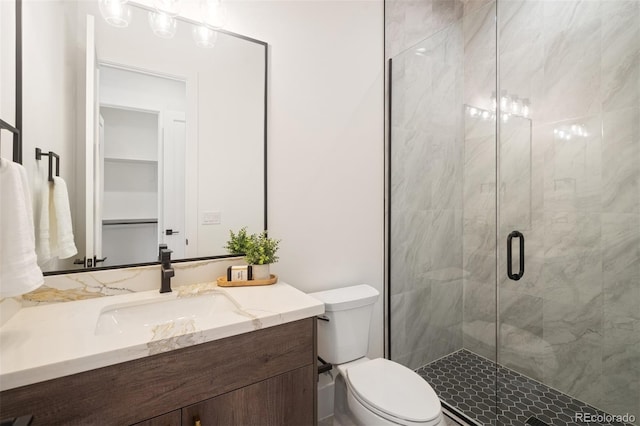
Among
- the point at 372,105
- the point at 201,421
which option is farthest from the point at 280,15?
the point at 201,421

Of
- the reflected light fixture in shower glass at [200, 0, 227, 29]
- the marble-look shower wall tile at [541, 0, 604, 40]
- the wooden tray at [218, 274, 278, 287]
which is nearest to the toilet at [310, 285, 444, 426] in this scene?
the wooden tray at [218, 274, 278, 287]

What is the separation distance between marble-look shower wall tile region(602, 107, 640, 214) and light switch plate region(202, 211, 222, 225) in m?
2.06

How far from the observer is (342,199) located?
182cm

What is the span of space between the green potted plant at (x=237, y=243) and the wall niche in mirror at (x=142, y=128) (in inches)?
1.3

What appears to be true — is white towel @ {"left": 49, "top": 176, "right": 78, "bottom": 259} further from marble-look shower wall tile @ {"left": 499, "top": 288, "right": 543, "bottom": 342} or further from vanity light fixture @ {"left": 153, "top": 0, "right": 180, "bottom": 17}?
marble-look shower wall tile @ {"left": 499, "top": 288, "right": 543, "bottom": 342}

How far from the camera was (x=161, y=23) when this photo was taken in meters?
1.28

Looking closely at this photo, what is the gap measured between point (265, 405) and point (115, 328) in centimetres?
59

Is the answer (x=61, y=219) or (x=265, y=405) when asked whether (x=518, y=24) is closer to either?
(x=265, y=405)

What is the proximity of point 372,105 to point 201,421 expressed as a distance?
1797mm

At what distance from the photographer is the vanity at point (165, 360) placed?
71 cm

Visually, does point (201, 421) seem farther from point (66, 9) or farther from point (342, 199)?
point (66, 9)

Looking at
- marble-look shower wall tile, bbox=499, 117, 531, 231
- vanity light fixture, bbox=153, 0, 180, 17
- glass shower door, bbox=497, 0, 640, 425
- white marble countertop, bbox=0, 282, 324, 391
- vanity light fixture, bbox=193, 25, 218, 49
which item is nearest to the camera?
white marble countertop, bbox=0, 282, 324, 391

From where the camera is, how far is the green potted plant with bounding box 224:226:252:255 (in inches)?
57.3

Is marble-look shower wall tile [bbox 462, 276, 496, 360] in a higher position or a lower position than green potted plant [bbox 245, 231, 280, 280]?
lower
